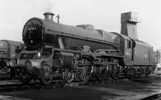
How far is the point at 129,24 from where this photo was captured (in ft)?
125

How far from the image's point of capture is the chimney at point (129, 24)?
3728 cm

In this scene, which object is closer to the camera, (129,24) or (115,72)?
(115,72)

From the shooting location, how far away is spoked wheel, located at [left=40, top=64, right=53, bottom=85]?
1230 centimetres

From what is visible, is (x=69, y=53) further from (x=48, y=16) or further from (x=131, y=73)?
(x=131, y=73)

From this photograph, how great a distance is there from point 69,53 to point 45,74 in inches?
79.3

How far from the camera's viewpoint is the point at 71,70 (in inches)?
542

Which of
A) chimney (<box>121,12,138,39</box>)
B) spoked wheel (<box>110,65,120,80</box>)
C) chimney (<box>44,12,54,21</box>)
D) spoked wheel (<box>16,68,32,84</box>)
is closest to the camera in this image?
spoked wheel (<box>16,68,32,84</box>)

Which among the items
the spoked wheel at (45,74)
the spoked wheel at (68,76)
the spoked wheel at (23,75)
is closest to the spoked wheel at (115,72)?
the spoked wheel at (68,76)

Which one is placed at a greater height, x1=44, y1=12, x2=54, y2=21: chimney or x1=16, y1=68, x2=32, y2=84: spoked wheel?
x1=44, y1=12, x2=54, y2=21: chimney

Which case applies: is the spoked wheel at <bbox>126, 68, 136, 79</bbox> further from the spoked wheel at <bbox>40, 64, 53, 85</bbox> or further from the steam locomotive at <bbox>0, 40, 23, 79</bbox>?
the spoked wheel at <bbox>40, 64, 53, 85</bbox>

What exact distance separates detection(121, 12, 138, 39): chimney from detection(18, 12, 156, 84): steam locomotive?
56.3 ft

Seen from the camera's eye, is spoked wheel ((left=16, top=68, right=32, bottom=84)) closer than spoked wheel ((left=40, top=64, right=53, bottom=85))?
No

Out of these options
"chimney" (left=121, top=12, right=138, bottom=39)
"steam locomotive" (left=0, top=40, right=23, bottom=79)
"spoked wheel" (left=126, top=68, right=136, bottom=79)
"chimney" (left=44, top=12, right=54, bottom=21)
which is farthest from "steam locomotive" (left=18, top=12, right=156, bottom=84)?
"chimney" (left=121, top=12, right=138, bottom=39)

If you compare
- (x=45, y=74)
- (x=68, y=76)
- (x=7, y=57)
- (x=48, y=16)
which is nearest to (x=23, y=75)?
(x=45, y=74)
